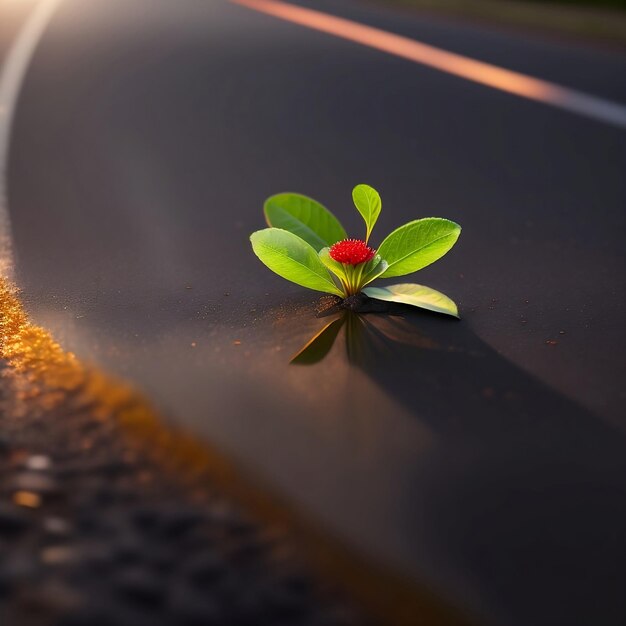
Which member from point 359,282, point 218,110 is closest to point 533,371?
point 359,282

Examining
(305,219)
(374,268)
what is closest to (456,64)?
(305,219)

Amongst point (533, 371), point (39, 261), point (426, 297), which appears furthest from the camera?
point (39, 261)

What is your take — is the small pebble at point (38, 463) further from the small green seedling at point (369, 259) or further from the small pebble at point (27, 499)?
the small green seedling at point (369, 259)

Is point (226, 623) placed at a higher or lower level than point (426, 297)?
lower

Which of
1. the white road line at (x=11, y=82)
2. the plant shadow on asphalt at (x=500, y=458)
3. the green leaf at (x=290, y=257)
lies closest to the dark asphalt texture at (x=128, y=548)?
the plant shadow on asphalt at (x=500, y=458)

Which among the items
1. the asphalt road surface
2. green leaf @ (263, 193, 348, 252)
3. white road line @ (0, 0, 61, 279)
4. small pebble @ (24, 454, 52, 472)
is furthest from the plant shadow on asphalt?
white road line @ (0, 0, 61, 279)

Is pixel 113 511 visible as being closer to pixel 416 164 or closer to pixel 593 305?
pixel 593 305
